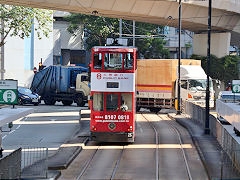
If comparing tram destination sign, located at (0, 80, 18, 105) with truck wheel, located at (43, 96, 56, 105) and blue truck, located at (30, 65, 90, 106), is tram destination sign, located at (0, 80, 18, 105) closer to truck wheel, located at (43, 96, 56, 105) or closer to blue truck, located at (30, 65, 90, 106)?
blue truck, located at (30, 65, 90, 106)

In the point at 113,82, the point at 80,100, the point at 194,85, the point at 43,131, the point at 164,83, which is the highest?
the point at 113,82

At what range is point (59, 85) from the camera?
5500 cm

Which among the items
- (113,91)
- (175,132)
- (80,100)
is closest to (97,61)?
(113,91)

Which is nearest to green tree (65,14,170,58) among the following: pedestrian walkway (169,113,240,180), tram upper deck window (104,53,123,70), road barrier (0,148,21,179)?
pedestrian walkway (169,113,240,180)

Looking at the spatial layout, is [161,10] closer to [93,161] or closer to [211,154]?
[211,154]

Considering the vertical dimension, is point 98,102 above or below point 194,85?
below

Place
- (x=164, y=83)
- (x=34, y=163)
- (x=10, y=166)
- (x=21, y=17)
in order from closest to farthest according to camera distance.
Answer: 1. (x=10, y=166)
2. (x=34, y=163)
3. (x=164, y=83)
4. (x=21, y=17)

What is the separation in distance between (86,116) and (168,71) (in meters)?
8.30

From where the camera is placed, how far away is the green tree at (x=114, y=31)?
73.9m

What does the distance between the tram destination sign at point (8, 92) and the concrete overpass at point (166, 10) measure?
85.5 feet

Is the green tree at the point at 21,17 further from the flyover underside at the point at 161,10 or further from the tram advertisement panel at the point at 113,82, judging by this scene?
the tram advertisement panel at the point at 113,82

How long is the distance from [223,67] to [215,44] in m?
2.25

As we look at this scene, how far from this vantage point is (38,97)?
5388cm

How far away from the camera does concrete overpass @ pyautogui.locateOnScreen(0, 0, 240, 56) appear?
44.3m
